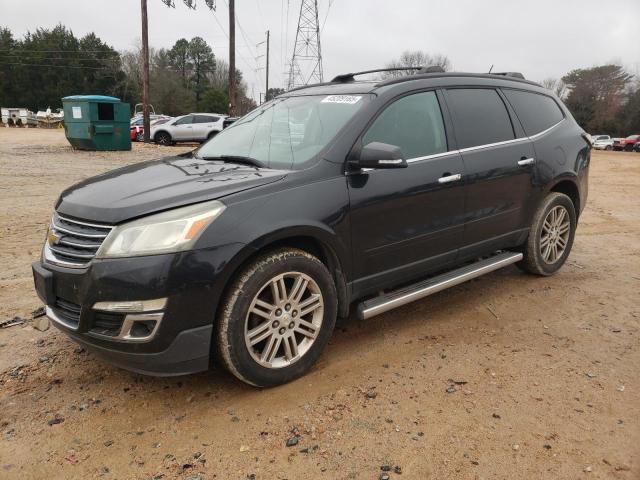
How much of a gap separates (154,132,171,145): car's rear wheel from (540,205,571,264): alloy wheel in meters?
21.0

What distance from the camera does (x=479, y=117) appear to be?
3.97 meters

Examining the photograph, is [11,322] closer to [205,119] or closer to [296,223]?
[296,223]

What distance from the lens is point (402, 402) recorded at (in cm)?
271

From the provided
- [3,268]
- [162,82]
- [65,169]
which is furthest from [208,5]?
[162,82]

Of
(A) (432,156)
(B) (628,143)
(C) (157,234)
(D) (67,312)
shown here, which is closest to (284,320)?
(C) (157,234)

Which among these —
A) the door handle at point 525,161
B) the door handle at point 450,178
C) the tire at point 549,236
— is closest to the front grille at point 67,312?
the door handle at point 450,178

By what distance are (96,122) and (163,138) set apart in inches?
244

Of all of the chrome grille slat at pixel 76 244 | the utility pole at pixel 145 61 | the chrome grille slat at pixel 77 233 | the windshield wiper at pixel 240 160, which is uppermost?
the utility pole at pixel 145 61

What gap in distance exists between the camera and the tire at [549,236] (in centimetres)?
448

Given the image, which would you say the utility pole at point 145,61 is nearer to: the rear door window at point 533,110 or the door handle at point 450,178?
the rear door window at point 533,110

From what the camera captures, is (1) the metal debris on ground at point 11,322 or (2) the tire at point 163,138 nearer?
(1) the metal debris on ground at point 11,322

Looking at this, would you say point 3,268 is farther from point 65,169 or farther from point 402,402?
point 65,169

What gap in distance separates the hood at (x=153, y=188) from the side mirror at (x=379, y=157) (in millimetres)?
489

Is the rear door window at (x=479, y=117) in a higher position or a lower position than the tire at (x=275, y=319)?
higher
